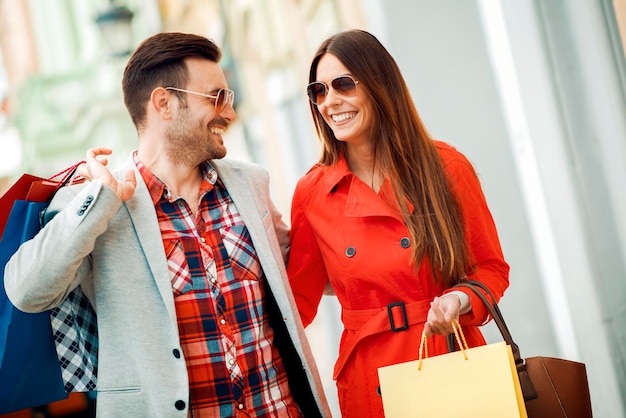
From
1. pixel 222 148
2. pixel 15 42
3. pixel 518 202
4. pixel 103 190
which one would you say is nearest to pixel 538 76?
pixel 518 202

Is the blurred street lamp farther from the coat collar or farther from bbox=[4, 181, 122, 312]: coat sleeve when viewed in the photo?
bbox=[4, 181, 122, 312]: coat sleeve

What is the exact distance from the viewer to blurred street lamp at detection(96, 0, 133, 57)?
9133mm

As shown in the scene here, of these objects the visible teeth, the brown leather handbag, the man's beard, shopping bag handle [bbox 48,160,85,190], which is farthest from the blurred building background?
the brown leather handbag

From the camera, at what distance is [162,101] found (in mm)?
3189

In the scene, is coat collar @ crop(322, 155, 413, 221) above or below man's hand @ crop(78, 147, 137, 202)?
below

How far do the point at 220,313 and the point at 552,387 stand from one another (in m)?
1.15

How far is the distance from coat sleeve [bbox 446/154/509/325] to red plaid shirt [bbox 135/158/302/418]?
796mm

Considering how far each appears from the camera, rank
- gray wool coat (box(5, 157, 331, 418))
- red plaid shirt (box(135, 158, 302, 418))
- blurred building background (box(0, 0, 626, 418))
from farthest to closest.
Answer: blurred building background (box(0, 0, 626, 418)), red plaid shirt (box(135, 158, 302, 418)), gray wool coat (box(5, 157, 331, 418))

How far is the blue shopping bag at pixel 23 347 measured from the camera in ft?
8.77

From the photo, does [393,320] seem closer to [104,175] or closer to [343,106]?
[343,106]

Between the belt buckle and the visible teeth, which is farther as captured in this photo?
the visible teeth

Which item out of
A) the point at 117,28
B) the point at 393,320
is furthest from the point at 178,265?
the point at 117,28

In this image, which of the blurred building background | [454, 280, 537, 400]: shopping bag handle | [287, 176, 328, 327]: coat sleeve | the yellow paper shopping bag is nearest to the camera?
the yellow paper shopping bag

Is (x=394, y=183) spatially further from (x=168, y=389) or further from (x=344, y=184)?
(x=168, y=389)
